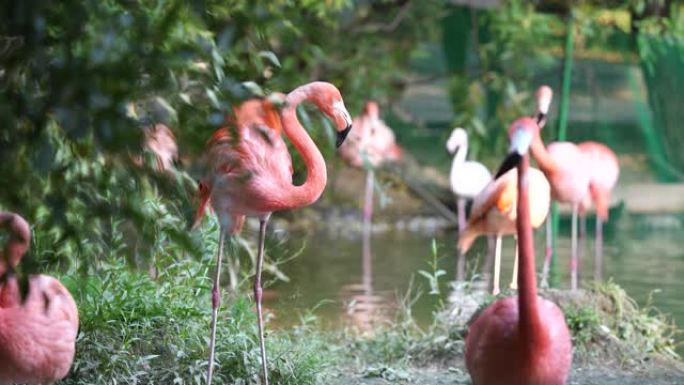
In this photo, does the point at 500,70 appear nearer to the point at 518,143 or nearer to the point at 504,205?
the point at 504,205

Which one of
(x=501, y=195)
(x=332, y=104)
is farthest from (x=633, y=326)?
(x=332, y=104)

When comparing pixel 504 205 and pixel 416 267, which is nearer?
pixel 504 205

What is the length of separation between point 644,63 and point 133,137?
9.41 metres

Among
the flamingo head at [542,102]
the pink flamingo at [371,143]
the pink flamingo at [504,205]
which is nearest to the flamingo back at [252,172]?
the pink flamingo at [504,205]

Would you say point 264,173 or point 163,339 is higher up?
point 264,173

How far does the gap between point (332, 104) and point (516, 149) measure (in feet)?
4.40

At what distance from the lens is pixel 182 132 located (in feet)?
6.49

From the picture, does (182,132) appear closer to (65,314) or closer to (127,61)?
(127,61)

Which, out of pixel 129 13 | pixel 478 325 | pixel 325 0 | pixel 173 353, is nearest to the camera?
pixel 129 13

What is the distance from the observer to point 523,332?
12.0 ft

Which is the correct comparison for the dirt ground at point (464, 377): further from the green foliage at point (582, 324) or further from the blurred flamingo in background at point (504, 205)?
the blurred flamingo in background at point (504, 205)

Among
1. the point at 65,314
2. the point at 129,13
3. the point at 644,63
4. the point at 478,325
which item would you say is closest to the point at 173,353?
the point at 65,314

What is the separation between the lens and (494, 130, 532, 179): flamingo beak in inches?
142

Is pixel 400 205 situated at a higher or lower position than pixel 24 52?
lower
